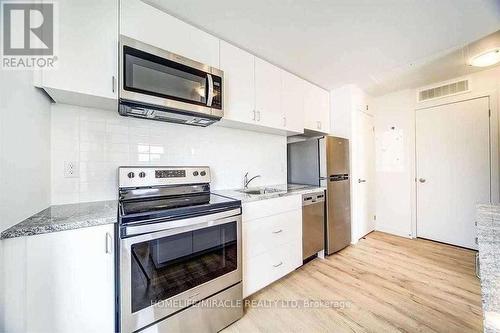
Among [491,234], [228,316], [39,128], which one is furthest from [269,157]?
[39,128]

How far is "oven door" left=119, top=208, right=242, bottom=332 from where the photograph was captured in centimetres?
106

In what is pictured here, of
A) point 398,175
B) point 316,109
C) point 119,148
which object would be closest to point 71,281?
point 119,148

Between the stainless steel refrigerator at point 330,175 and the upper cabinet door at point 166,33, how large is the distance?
5.33 feet

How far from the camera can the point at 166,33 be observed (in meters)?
1.46

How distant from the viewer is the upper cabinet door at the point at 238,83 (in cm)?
180

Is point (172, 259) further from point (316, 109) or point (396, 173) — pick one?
point (396, 173)

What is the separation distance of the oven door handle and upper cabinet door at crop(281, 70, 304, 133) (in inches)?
55.1

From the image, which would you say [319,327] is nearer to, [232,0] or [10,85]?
[10,85]

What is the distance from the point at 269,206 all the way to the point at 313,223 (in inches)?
33.2

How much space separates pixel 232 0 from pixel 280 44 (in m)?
0.65

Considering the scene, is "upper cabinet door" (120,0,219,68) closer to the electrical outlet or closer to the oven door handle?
the electrical outlet

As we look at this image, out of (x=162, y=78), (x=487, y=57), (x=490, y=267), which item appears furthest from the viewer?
(x=487, y=57)

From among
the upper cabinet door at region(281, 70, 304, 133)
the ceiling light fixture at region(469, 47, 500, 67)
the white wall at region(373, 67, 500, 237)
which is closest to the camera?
the ceiling light fixture at region(469, 47, 500, 67)

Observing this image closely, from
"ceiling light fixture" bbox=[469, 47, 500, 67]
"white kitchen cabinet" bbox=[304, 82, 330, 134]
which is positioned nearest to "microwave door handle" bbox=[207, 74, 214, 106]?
"white kitchen cabinet" bbox=[304, 82, 330, 134]
